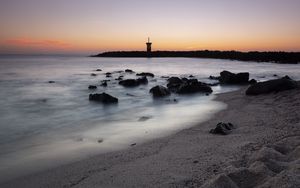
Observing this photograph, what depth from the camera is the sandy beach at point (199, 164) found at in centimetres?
404

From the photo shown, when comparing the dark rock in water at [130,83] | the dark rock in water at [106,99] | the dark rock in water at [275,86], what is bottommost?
the dark rock in water at [130,83]

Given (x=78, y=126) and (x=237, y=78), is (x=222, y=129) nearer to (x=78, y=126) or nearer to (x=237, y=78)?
(x=78, y=126)

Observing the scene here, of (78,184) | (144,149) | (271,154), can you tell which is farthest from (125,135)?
(271,154)

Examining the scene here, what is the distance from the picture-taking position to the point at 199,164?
191 inches

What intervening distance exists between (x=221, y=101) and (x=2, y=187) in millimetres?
9718

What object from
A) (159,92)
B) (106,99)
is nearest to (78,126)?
(106,99)

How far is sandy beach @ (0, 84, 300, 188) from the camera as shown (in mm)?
4039

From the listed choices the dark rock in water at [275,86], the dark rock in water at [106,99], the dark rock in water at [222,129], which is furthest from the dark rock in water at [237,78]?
the dark rock in water at [222,129]

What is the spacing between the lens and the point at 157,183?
4.26 meters

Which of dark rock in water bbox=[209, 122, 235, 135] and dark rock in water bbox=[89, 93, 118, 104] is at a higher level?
dark rock in water bbox=[209, 122, 235, 135]

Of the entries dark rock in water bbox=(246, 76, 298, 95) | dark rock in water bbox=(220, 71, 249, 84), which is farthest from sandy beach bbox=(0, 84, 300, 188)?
dark rock in water bbox=(220, 71, 249, 84)

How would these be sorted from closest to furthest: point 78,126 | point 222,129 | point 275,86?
1. point 222,129
2. point 78,126
3. point 275,86

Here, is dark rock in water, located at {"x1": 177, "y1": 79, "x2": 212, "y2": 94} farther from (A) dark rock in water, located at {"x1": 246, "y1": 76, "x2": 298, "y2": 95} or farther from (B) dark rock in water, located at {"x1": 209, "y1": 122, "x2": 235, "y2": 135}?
(B) dark rock in water, located at {"x1": 209, "y1": 122, "x2": 235, "y2": 135}

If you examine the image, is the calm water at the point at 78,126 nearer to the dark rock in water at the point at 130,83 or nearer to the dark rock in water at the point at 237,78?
the dark rock in water at the point at 130,83
